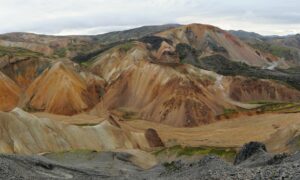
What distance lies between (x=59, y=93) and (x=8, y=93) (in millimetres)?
10617

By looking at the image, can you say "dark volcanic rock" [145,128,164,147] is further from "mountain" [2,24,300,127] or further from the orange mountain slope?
"mountain" [2,24,300,127]

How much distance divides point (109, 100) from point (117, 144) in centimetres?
3457

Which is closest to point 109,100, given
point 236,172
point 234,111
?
point 234,111

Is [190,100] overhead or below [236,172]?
below

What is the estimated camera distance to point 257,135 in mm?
77562

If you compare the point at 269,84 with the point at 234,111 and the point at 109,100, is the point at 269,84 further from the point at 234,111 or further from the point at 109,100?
the point at 109,100

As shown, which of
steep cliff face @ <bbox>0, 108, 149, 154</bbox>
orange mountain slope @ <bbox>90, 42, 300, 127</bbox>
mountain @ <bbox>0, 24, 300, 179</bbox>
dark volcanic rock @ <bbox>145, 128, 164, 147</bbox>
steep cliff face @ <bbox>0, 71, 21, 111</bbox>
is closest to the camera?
mountain @ <bbox>0, 24, 300, 179</bbox>

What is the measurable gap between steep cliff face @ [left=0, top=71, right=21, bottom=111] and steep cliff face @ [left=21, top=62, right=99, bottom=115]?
6.41 ft

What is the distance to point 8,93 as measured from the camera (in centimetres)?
10594

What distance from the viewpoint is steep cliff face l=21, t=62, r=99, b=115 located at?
102438 mm

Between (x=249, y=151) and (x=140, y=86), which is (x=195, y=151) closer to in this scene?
(x=249, y=151)

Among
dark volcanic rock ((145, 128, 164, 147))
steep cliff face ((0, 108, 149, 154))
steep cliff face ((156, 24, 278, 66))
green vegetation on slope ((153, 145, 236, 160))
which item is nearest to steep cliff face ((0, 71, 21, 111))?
steep cliff face ((0, 108, 149, 154))

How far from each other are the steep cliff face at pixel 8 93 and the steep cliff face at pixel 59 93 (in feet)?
6.41

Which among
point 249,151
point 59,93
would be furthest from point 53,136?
point 59,93
